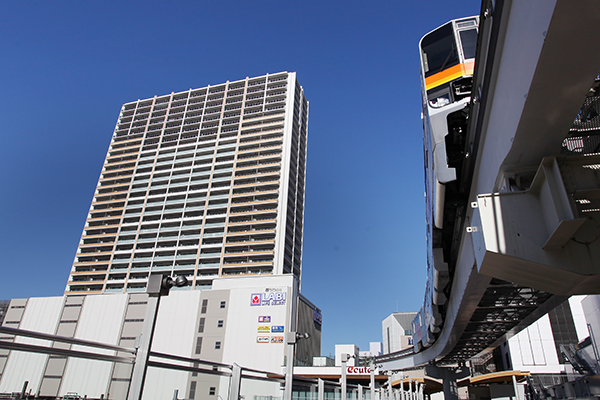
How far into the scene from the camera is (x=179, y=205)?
75.7 m

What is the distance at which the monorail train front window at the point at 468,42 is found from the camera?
28.0 feet

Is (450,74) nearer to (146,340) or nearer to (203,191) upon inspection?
(146,340)

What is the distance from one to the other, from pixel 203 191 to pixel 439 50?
7016 cm

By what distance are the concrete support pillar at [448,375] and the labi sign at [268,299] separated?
75.7ft

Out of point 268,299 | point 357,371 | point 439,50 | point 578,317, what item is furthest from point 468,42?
point 268,299

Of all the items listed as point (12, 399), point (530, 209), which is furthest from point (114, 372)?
point (530, 209)

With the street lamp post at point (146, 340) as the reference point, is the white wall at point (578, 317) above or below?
above

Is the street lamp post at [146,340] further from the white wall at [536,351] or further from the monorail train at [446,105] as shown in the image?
the white wall at [536,351]

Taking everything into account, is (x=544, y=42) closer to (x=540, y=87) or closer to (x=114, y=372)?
(x=540, y=87)

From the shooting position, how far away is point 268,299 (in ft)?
Result: 171

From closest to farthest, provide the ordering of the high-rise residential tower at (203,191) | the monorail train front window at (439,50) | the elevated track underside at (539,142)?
1. the elevated track underside at (539,142)
2. the monorail train front window at (439,50)
3. the high-rise residential tower at (203,191)

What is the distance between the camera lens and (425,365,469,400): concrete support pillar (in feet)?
109

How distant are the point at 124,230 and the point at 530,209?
82772 mm

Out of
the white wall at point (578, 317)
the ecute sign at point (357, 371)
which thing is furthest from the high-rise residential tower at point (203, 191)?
the white wall at point (578, 317)
